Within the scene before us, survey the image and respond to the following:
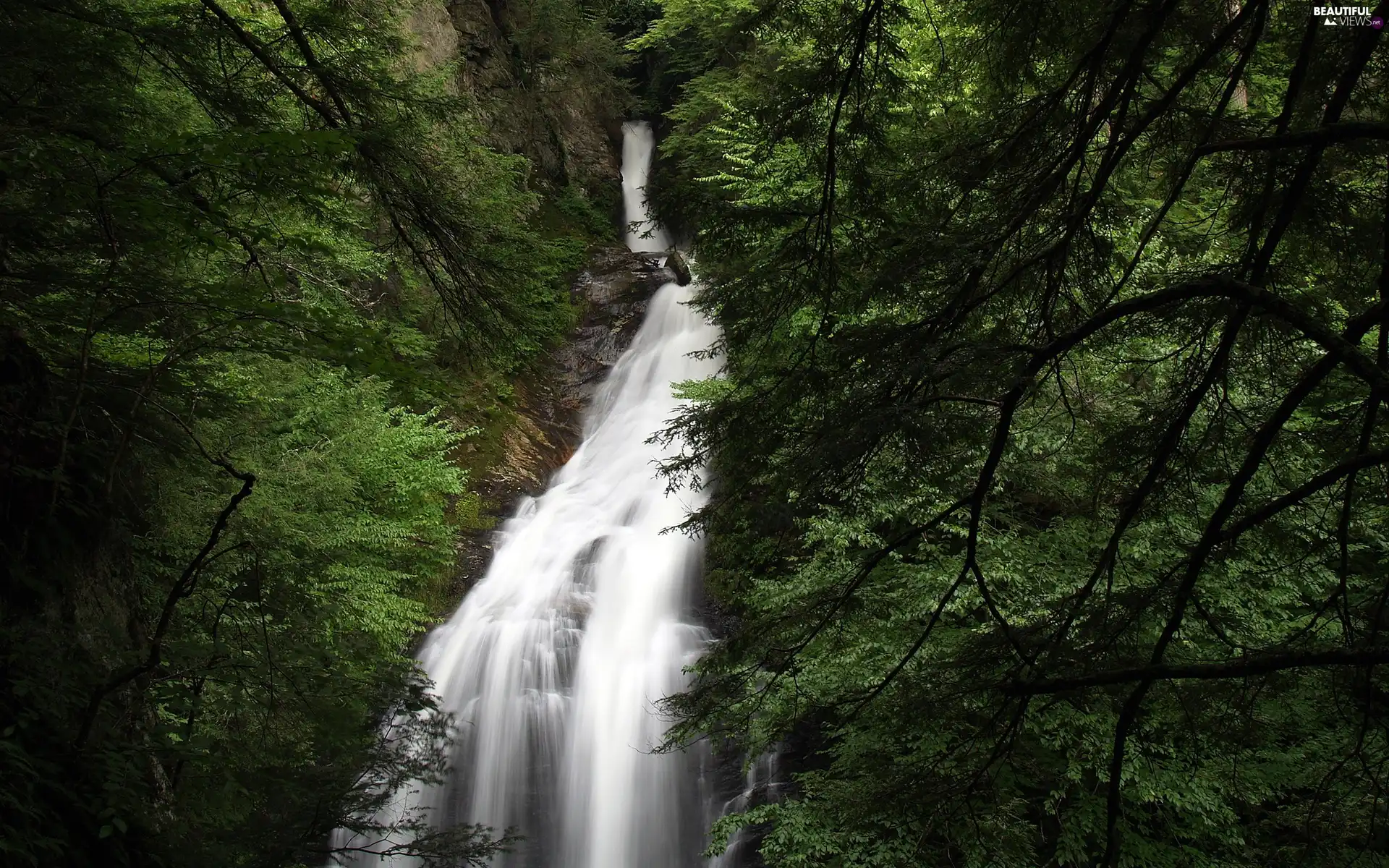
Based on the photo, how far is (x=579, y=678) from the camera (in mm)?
10094

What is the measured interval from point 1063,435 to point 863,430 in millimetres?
3904

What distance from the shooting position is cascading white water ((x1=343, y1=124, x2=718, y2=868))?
8.91 meters

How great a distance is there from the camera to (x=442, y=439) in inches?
436

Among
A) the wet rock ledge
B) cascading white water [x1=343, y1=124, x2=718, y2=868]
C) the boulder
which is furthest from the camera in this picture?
the boulder

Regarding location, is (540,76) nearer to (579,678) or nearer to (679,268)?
(679,268)

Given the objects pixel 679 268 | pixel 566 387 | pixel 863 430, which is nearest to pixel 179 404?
pixel 863 430

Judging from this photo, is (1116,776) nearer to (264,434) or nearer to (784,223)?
(784,223)

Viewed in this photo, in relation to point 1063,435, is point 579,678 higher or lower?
lower

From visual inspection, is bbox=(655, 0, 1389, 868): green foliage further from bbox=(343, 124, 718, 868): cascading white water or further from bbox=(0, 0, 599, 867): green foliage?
bbox=(343, 124, 718, 868): cascading white water

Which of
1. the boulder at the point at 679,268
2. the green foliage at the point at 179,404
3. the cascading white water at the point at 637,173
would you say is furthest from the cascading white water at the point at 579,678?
the cascading white water at the point at 637,173

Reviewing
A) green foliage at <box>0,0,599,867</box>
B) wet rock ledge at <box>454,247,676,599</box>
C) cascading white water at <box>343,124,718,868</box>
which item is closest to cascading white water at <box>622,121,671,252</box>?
wet rock ledge at <box>454,247,676,599</box>

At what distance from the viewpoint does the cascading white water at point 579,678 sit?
8914 mm

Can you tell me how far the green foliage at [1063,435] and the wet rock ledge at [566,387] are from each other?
7951mm

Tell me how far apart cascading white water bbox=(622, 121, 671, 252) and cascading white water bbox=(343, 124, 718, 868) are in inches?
359
